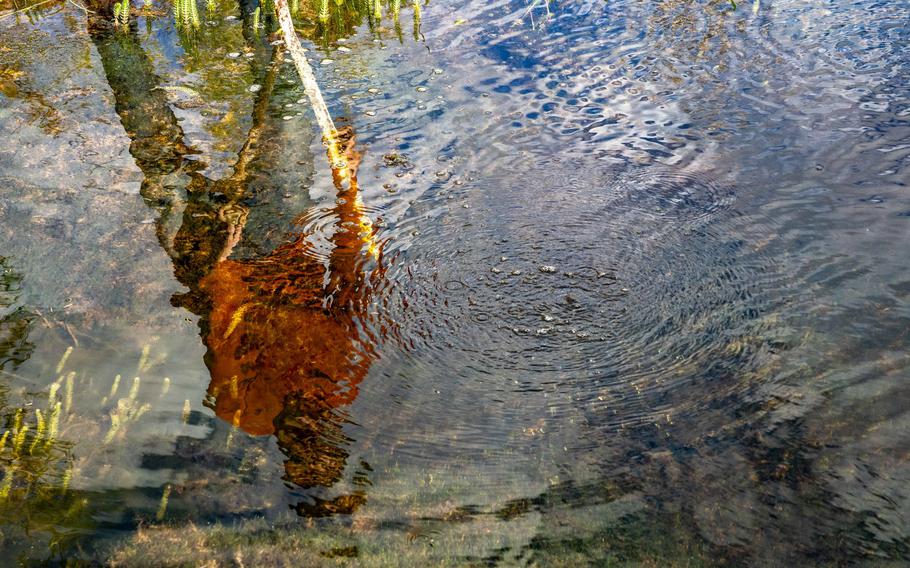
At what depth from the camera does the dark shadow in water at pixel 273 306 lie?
313 cm

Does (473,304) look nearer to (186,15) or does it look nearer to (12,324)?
(12,324)

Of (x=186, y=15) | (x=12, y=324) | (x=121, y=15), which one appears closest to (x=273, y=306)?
(x=12, y=324)

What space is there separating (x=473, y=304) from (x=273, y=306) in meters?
0.97

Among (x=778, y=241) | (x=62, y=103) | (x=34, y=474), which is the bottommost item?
(x=778, y=241)

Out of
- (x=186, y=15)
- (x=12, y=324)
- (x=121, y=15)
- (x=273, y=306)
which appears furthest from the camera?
(x=121, y=15)

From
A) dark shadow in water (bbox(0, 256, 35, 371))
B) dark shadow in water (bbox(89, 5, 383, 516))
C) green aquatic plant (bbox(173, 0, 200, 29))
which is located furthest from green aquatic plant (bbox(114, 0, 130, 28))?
dark shadow in water (bbox(0, 256, 35, 371))

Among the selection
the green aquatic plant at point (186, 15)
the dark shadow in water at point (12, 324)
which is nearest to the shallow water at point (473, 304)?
the dark shadow in water at point (12, 324)

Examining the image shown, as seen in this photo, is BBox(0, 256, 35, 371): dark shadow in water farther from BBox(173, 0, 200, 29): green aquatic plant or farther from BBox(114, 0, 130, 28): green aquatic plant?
BBox(114, 0, 130, 28): green aquatic plant

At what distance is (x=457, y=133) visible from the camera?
5.17 meters

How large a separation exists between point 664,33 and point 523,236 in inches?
121

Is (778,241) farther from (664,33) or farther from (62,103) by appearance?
(62,103)

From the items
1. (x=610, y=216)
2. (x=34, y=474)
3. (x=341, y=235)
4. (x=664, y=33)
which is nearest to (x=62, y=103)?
(x=341, y=235)

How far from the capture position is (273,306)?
378 centimetres

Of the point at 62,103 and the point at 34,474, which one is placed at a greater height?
the point at 62,103
